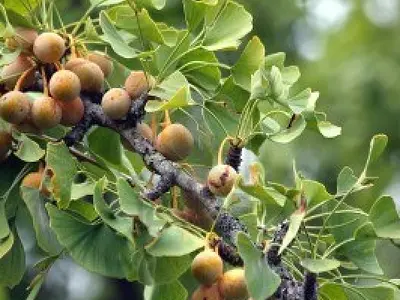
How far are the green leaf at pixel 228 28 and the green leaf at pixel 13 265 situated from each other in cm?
34

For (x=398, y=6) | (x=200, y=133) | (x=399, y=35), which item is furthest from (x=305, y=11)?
(x=200, y=133)

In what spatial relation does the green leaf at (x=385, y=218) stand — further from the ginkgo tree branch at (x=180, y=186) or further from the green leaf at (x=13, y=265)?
the green leaf at (x=13, y=265)

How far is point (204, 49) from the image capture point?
140 centimetres

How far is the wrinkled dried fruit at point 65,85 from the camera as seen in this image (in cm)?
134

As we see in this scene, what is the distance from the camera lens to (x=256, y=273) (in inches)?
46.3

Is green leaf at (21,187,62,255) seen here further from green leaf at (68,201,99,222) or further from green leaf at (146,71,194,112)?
green leaf at (146,71,194,112)

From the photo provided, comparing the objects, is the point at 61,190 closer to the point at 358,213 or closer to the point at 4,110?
the point at 4,110

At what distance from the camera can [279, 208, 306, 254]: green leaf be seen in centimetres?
119

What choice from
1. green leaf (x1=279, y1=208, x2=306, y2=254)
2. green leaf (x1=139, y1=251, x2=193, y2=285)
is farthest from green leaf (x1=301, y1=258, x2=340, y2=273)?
green leaf (x1=139, y1=251, x2=193, y2=285)

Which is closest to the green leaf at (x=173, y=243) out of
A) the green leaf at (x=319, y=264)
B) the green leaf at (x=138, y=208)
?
the green leaf at (x=138, y=208)

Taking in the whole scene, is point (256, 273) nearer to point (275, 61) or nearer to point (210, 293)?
point (210, 293)

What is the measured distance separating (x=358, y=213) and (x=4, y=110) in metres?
0.42

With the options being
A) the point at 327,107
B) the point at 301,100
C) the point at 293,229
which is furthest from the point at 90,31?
the point at 327,107

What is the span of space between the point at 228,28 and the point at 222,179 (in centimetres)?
24
